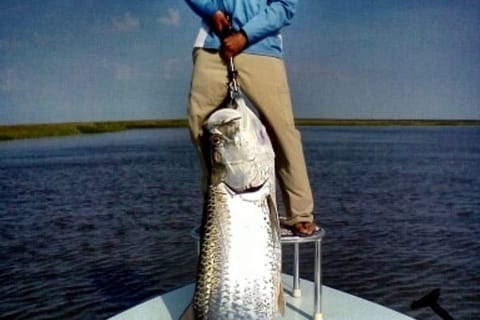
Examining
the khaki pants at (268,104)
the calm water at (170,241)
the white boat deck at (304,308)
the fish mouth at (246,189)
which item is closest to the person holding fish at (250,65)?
the khaki pants at (268,104)

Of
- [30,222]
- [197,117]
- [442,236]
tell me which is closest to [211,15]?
[197,117]

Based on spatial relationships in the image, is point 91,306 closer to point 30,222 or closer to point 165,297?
point 165,297

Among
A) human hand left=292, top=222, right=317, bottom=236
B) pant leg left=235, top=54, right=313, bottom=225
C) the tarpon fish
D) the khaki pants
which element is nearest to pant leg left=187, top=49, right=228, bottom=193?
the khaki pants

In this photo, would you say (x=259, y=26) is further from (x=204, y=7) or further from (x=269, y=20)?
(x=204, y=7)

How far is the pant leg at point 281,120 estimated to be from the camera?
3.68 metres

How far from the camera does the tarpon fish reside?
9.62 feet

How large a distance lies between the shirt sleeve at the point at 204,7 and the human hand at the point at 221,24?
4 cm

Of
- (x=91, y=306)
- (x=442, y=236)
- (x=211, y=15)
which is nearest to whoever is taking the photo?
(x=211, y=15)

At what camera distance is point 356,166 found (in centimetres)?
4112

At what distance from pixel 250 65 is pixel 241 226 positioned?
106cm

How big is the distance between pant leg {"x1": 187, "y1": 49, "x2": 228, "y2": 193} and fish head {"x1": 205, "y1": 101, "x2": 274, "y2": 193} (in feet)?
1.97

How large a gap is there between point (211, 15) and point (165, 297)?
84.3 inches

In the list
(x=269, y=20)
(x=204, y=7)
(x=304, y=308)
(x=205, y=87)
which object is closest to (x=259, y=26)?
(x=269, y=20)

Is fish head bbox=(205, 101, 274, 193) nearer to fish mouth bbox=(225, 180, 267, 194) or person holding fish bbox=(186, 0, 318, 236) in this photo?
fish mouth bbox=(225, 180, 267, 194)
